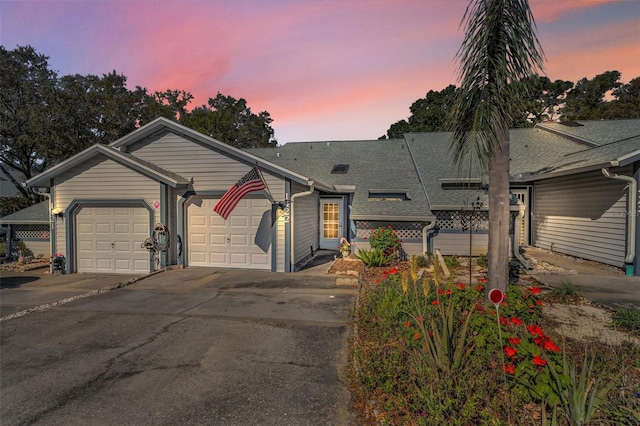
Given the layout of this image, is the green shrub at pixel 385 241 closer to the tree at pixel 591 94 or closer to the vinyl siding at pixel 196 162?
the vinyl siding at pixel 196 162

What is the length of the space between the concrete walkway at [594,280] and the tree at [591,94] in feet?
109

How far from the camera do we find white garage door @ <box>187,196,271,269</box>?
1070 cm

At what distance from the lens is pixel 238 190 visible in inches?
388

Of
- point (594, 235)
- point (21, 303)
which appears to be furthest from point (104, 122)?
point (594, 235)

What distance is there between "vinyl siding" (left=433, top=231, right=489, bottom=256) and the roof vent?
19.5 ft

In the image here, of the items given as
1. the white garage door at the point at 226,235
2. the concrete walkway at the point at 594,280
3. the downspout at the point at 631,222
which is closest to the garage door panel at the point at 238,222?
the white garage door at the point at 226,235

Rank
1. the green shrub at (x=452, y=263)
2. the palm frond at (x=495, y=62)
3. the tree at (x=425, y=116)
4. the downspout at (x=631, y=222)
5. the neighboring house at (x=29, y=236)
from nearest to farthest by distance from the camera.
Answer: the palm frond at (x=495, y=62) < the downspout at (x=631, y=222) < the green shrub at (x=452, y=263) < the neighboring house at (x=29, y=236) < the tree at (x=425, y=116)

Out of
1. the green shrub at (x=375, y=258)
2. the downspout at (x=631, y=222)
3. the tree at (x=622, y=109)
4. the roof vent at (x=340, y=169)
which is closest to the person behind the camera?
A: the downspout at (x=631, y=222)

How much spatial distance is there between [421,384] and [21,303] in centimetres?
939

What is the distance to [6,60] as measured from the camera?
1772cm

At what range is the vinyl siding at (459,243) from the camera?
1164cm

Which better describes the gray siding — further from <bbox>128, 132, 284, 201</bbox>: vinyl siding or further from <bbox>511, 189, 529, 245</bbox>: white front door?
<bbox>128, 132, 284, 201</bbox>: vinyl siding

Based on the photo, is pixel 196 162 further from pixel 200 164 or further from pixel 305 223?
pixel 305 223

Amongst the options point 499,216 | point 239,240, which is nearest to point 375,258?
point 239,240
